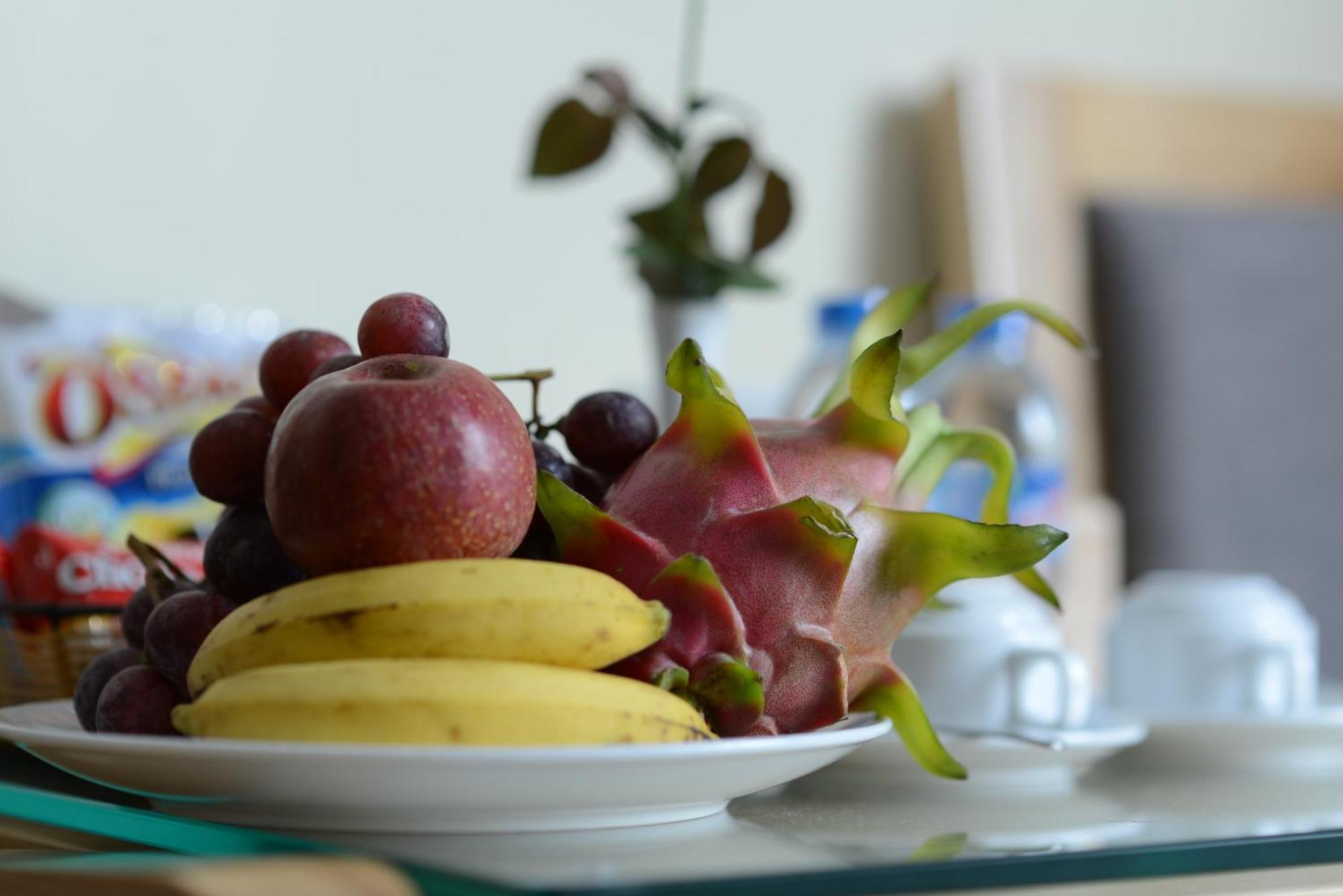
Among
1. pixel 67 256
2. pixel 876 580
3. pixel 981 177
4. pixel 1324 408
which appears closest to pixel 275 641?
pixel 876 580

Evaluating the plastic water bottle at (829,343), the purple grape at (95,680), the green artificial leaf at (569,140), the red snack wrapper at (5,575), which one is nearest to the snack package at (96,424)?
the red snack wrapper at (5,575)

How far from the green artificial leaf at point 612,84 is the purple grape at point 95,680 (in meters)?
0.54

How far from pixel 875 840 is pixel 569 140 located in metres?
0.59

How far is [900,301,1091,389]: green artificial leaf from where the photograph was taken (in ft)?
1.73

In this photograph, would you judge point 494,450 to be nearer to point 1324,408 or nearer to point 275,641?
point 275,641

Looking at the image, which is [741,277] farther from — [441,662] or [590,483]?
[441,662]

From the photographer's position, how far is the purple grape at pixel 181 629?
0.43 meters

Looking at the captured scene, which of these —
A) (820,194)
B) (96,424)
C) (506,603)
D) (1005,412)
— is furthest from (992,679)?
(820,194)

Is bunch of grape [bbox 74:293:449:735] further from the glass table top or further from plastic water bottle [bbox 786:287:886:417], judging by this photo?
plastic water bottle [bbox 786:287:886:417]

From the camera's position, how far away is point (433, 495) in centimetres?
38

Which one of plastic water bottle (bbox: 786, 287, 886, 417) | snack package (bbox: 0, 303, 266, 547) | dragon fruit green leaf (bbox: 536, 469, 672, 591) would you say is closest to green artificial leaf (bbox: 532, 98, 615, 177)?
plastic water bottle (bbox: 786, 287, 886, 417)

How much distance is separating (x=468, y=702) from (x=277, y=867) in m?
0.06

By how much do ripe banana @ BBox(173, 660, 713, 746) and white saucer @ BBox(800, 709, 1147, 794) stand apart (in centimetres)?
17

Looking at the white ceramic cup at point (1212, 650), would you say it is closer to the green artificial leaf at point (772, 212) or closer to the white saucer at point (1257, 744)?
the white saucer at point (1257, 744)
